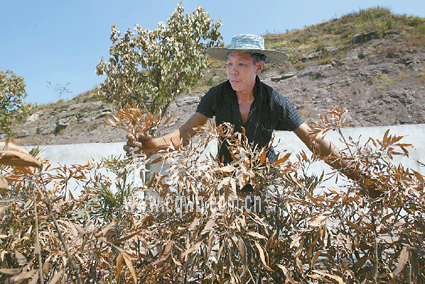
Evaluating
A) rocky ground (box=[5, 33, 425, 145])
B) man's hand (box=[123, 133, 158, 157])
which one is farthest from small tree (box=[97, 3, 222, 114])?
rocky ground (box=[5, 33, 425, 145])

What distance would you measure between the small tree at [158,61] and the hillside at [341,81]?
3.95 meters

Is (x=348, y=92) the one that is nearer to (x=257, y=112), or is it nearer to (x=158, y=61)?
(x=158, y=61)

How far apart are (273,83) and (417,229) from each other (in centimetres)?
1346

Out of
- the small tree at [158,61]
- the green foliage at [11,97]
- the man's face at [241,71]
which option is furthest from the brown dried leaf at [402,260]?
the green foliage at [11,97]

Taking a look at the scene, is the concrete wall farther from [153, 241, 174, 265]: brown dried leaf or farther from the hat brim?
[153, 241, 174, 265]: brown dried leaf

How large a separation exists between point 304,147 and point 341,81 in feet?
28.6

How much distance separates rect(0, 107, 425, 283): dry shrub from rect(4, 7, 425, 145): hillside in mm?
6870

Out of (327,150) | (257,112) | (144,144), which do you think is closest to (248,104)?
(257,112)

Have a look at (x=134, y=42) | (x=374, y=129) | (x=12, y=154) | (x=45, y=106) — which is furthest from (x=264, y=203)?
(x=45, y=106)

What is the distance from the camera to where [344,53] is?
558 inches

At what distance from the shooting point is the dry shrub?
75 cm

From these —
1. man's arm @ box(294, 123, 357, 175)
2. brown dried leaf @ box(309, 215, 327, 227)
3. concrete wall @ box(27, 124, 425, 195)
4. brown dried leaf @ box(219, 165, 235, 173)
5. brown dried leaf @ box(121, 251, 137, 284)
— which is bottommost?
concrete wall @ box(27, 124, 425, 195)

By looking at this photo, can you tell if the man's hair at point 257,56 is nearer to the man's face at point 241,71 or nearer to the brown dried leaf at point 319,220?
the man's face at point 241,71

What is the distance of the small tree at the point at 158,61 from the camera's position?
440 centimetres
